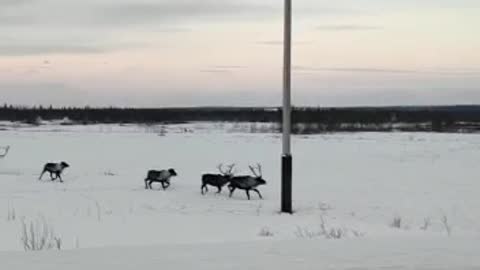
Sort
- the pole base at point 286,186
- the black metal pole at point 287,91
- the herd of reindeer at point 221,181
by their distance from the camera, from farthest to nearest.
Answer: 1. the herd of reindeer at point 221,181
2. the black metal pole at point 287,91
3. the pole base at point 286,186

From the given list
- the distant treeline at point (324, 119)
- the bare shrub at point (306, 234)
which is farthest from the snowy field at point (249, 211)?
the distant treeline at point (324, 119)

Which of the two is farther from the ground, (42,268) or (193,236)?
(42,268)

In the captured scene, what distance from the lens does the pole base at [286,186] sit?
16.7 metres

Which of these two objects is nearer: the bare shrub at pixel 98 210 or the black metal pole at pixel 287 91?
the bare shrub at pixel 98 210

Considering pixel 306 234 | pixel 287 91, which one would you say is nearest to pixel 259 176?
pixel 287 91

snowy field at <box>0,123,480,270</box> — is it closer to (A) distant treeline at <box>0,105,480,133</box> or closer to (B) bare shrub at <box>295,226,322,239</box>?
(B) bare shrub at <box>295,226,322,239</box>

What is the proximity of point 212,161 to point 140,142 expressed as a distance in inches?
574

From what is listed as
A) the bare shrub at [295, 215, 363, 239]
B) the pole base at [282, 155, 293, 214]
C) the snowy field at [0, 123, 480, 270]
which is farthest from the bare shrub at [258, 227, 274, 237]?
the pole base at [282, 155, 293, 214]

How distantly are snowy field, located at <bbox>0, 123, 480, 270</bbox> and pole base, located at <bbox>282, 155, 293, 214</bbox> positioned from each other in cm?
39

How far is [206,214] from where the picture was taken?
15.8 m

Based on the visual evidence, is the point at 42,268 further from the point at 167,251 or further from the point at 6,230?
the point at 6,230

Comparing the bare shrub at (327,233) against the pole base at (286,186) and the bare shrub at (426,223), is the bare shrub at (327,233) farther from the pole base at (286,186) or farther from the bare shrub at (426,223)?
the pole base at (286,186)

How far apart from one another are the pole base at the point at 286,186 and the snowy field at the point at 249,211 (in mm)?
394

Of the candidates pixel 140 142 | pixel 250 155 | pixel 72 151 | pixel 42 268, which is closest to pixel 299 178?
pixel 250 155
